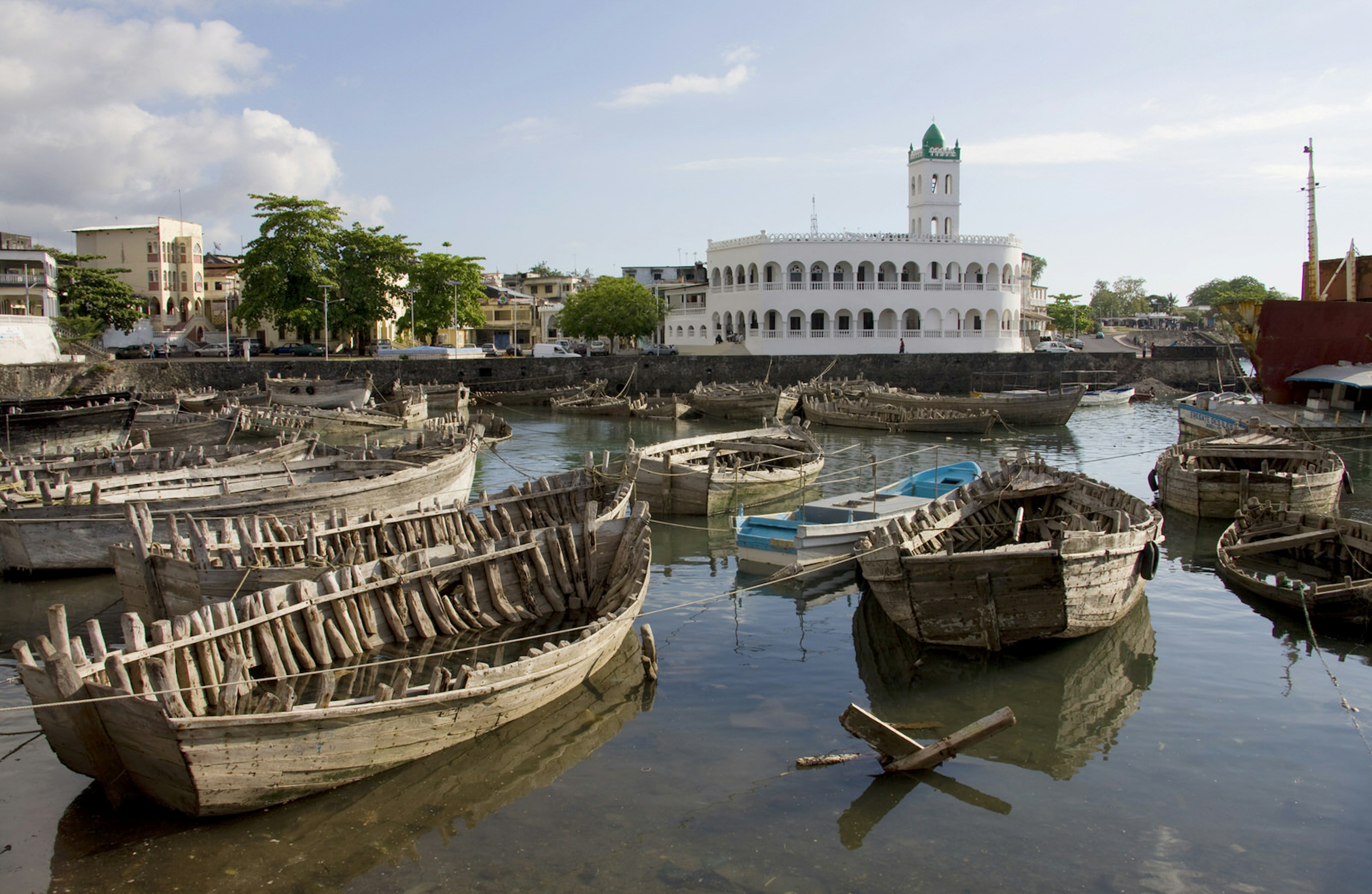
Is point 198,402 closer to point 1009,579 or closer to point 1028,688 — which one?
point 1009,579

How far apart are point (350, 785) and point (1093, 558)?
893 centimetres

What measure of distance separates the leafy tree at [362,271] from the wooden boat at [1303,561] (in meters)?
54.5

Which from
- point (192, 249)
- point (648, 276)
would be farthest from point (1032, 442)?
point (192, 249)

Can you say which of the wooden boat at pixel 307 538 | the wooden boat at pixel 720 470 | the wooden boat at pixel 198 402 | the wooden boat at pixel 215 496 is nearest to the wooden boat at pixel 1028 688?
the wooden boat at pixel 307 538

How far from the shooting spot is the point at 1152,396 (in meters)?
61.5

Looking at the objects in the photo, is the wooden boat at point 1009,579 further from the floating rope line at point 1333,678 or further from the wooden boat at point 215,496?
the wooden boat at point 215,496

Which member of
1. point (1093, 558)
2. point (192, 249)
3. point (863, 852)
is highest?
point (192, 249)

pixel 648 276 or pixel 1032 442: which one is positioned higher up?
pixel 648 276

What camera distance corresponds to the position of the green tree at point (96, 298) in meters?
61.6

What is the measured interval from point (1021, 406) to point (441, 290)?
4000cm

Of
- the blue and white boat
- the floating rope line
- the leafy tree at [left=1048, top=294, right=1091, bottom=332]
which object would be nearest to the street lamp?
the blue and white boat

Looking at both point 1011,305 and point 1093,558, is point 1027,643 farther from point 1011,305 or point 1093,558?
point 1011,305

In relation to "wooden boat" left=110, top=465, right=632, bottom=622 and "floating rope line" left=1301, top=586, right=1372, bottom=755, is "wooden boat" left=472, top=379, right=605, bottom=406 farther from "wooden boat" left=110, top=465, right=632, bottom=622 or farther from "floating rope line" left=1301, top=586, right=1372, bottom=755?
"floating rope line" left=1301, top=586, right=1372, bottom=755

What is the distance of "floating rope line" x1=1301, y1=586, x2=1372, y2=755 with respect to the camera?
10242 millimetres
